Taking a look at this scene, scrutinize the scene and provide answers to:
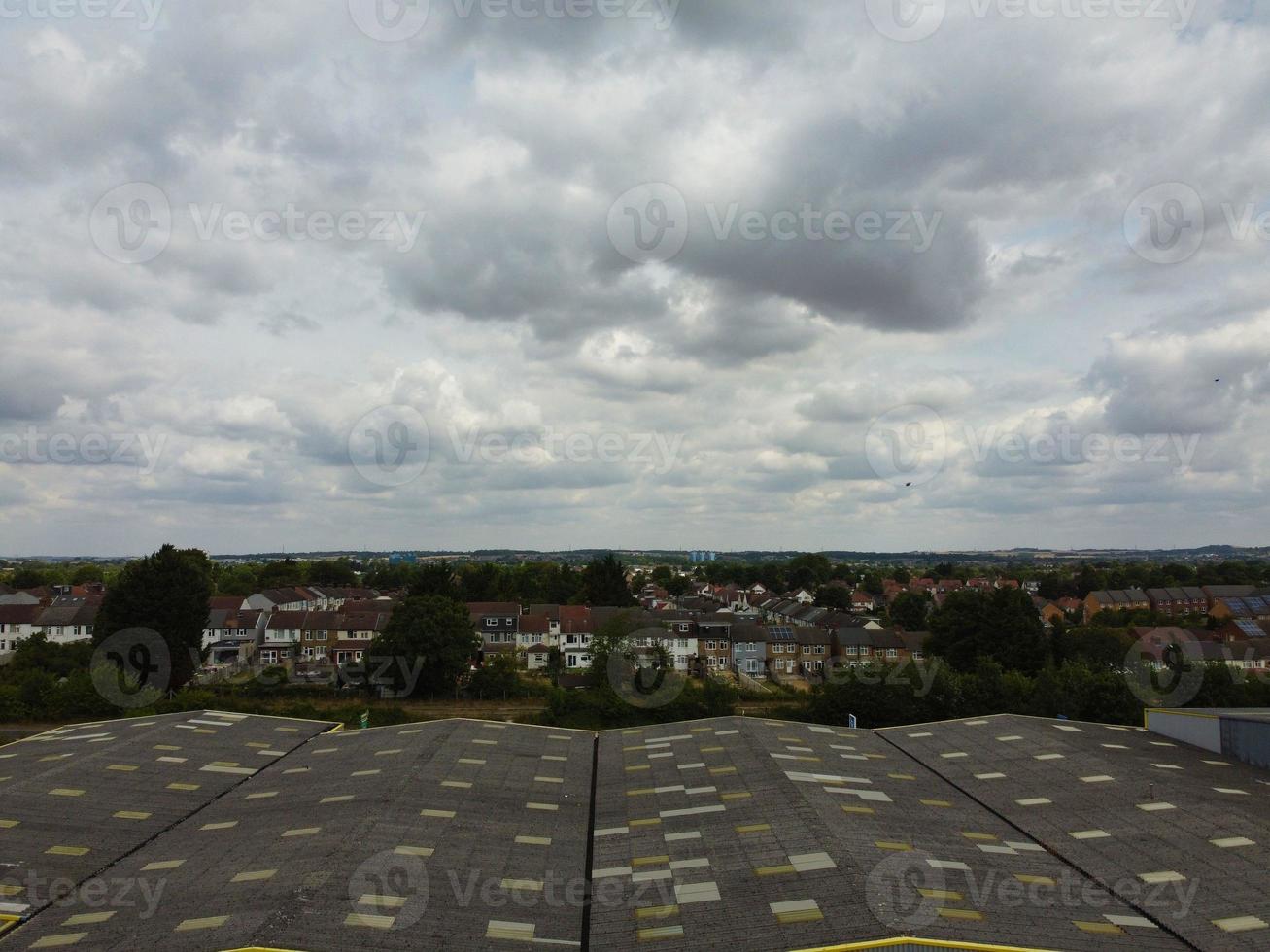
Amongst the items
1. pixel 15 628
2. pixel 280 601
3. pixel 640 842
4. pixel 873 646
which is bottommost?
pixel 873 646

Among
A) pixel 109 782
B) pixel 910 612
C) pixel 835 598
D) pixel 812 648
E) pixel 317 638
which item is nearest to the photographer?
pixel 109 782

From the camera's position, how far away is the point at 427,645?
173ft

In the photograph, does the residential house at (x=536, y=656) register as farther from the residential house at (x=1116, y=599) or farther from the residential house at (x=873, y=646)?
the residential house at (x=1116, y=599)

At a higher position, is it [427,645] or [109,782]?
[427,645]

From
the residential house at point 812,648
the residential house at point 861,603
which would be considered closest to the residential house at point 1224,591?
the residential house at point 861,603

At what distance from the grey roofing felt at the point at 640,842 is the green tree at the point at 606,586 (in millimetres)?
58365

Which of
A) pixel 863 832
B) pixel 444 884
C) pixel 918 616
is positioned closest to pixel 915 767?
pixel 863 832

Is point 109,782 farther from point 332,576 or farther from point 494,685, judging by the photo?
point 332,576

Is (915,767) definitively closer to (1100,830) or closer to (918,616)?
(1100,830)

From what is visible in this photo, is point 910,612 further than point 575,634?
Yes

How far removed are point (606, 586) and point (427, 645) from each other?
40.9 metres

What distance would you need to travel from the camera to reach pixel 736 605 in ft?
375

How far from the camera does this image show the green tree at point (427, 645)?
52.8 m

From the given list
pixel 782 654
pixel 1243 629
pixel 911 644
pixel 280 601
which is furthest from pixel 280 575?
pixel 1243 629
